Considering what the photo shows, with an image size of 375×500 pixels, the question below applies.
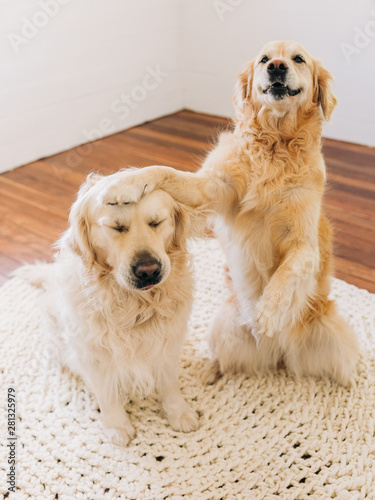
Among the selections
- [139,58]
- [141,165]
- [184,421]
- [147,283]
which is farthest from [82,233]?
[139,58]

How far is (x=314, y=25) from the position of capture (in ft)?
11.3

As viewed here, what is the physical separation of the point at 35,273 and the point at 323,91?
4.79 feet

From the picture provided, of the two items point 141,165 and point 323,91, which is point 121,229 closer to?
point 323,91

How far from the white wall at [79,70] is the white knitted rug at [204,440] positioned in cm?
198

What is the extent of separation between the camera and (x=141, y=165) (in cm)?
335

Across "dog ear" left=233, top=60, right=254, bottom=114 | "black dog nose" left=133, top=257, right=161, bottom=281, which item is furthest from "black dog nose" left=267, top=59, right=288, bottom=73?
"black dog nose" left=133, top=257, right=161, bottom=281

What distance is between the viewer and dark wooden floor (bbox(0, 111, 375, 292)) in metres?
2.47

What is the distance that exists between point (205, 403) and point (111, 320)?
524mm

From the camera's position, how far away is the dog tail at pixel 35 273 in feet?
7.12

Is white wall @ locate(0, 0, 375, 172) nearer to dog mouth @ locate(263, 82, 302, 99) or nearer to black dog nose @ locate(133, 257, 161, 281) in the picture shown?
dog mouth @ locate(263, 82, 302, 99)

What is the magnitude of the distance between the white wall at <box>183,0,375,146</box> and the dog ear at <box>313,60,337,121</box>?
206 centimetres

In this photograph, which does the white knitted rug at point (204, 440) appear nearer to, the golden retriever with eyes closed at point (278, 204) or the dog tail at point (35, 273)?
the golden retriever with eyes closed at point (278, 204)

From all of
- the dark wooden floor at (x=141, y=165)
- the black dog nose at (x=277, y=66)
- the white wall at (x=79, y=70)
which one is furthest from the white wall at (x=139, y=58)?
the black dog nose at (x=277, y=66)

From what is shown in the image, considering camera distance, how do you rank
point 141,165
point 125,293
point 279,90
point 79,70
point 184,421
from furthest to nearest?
1. point 79,70
2. point 141,165
3. point 184,421
4. point 279,90
5. point 125,293
